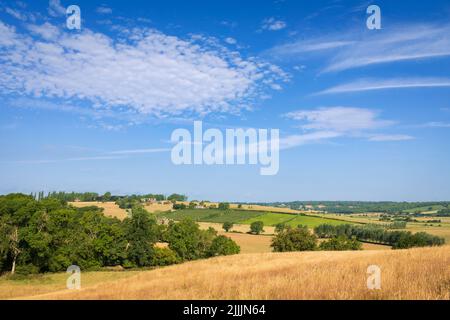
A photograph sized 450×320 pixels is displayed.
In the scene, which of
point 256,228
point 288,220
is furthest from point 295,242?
point 288,220

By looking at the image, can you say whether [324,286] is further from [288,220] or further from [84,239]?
[288,220]

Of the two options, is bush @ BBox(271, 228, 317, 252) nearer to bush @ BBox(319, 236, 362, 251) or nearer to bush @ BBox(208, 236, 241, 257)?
bush @ BBox(319, 236, 362, 251)

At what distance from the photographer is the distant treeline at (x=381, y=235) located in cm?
8026

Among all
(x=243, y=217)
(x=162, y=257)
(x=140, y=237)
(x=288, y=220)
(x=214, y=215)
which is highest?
(x=140, y=237)

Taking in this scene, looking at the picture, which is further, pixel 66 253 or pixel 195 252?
pixel 195 252

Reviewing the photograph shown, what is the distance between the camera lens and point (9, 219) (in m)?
63.1

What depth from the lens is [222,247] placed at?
82562mm

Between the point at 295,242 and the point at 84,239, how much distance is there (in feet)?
140

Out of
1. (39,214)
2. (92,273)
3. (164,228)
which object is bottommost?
(92,273)

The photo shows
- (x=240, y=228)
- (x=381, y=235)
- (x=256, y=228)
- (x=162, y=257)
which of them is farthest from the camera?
(x=240, y=228)

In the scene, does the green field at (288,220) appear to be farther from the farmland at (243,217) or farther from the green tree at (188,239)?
the green tree at (188,239)
